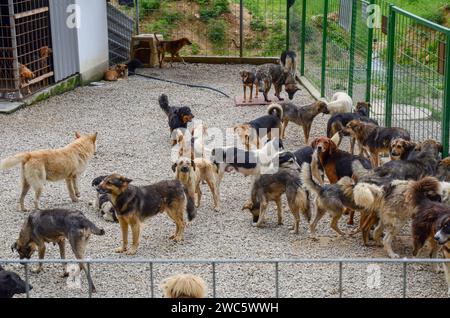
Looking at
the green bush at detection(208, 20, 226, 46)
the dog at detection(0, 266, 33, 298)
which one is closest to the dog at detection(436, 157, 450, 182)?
the dog at detection(0, 266, 33, 298)

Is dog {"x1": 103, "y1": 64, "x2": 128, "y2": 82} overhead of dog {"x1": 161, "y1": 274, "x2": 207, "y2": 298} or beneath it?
beneath

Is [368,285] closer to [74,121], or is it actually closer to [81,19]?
[74,121]

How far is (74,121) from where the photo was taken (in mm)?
15195

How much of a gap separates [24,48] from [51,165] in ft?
23.5

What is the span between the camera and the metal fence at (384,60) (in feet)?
37.3

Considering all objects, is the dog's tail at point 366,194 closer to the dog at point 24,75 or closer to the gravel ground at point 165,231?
the gravel ground at point 165,231

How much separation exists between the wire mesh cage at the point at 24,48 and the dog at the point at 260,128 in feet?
16.9

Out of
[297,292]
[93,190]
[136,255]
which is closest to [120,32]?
[93,190]

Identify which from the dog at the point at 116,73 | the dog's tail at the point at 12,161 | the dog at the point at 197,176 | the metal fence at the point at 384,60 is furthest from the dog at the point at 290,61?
the dog's tail at the point at 12,161

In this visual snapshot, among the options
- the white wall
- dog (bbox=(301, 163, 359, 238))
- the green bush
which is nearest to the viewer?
dog (bbox=(301, 163, 359, 238))

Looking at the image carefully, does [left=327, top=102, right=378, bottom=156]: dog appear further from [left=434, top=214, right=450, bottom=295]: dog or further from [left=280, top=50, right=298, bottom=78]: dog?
[left=280, top=50, right=298, bottom=78]: dog

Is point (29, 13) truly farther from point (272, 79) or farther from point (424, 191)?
point (424, 191)

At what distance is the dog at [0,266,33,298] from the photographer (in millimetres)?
7059

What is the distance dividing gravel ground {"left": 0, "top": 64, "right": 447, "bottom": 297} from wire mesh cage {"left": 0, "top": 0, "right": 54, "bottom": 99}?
0.61 metres
